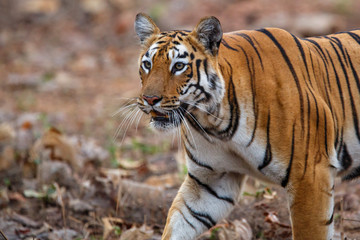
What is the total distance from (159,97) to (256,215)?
1.82m

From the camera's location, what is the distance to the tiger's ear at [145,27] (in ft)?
12.6

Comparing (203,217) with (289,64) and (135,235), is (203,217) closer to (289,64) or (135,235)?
(135,235)

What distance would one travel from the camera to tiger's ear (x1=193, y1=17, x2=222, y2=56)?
3535mm

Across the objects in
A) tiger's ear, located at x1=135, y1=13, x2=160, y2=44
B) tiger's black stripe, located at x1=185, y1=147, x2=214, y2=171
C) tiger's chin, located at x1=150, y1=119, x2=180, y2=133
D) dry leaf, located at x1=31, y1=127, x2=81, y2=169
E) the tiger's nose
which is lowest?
dry leaf, located at x1=31, y1=127, x2=81, y2=169

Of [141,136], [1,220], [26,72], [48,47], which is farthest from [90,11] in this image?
[1,220]

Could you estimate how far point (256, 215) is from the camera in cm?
476

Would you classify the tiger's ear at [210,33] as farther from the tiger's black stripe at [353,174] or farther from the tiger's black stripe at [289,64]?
the tiger's black stripe at [353,174]

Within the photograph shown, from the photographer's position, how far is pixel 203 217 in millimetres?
4059

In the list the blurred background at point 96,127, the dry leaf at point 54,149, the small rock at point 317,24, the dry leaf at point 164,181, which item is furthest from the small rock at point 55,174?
the small rock at point 317,24

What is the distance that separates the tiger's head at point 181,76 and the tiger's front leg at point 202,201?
627 mm

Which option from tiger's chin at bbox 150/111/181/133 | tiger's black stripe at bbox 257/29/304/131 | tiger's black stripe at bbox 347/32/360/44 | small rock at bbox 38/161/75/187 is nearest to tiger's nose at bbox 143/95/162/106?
tiger's chin at bbox 150/111/181/133

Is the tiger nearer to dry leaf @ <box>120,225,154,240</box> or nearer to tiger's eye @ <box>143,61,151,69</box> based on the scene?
tiger's eye @ <box>143,61,151,69</box>

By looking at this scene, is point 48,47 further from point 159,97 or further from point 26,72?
point 159,97

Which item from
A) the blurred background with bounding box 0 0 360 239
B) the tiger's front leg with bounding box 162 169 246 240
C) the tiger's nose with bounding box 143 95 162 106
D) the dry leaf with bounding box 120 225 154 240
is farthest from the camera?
the blurred background with bounding box 0 0 360 239
